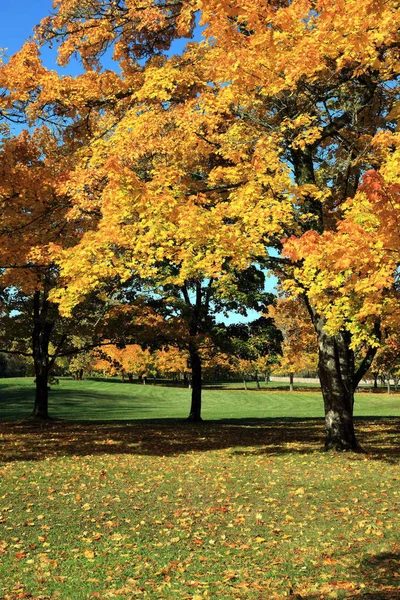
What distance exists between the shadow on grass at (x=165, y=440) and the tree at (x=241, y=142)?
2536mm

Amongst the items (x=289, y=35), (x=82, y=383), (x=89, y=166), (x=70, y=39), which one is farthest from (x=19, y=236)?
(x=82, y=383)

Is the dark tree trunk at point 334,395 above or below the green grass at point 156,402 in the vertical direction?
above

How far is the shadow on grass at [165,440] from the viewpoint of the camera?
14133mm

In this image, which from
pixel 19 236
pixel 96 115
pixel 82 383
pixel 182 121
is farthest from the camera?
pixel 82 383

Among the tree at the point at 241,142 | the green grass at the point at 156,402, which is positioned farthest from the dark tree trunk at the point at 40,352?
the tree at the point at 241,142

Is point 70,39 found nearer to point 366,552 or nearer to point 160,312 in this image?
point 160,312

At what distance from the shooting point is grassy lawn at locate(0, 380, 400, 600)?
551 centimetres

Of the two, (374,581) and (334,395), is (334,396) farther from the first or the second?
(374,581)

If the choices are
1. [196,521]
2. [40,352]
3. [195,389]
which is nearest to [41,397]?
[40,352]

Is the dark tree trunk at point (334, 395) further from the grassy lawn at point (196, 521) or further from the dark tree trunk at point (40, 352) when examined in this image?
the dark tree trunk at point (40, 352)

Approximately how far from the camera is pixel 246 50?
1054cm

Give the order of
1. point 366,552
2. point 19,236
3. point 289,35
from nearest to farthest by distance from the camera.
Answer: point 366,552, point 289,35, point 19,236

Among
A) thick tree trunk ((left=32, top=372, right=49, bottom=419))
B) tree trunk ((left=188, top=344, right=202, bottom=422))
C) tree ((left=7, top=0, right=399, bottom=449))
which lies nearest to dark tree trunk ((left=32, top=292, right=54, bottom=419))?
thick tree trunk ((left=32, top=372, right=49, bottom=419))

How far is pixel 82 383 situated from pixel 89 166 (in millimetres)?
52726
